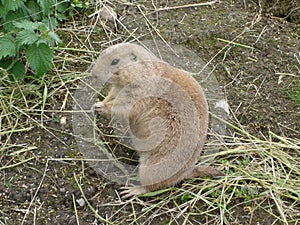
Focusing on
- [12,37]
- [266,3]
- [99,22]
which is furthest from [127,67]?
[266,3]

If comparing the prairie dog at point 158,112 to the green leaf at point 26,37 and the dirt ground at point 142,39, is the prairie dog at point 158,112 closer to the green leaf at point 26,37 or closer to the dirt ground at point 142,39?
the dirt ground at point 142,39

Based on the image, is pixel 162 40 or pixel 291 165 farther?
pixel 162 40

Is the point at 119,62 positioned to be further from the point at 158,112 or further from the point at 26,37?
the point at 26,37

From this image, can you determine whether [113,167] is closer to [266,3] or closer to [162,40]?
[162,40]

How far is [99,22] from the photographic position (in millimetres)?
4223

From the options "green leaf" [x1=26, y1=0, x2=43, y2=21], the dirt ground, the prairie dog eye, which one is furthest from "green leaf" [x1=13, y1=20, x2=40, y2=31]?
the prairie dog eye

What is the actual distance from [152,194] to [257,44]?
1.66 meters

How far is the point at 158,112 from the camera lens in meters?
3.16

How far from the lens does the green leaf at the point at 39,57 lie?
341 cm

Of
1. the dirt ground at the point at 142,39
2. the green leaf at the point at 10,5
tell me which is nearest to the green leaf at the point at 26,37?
the green leaf at the point at 10,5

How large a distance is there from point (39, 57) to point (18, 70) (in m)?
0.24

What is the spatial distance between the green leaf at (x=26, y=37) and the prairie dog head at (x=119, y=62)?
0.46 m

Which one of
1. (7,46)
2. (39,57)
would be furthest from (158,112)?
(7,46)

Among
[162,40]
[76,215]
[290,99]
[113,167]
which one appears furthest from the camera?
[162,40]
